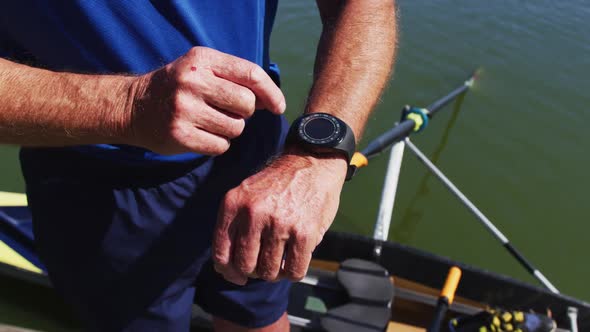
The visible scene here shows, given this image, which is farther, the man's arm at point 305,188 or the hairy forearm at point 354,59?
the hairy forearm at point 354,59

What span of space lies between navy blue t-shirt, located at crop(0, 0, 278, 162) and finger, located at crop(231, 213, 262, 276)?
42 cm

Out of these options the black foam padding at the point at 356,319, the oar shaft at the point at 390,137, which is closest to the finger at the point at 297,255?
the black foam padding at the point at 356,319

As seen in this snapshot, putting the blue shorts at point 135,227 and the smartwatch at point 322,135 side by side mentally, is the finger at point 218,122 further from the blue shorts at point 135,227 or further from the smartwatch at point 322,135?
the blue shorts at point 135,227

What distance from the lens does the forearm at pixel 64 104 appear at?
2.96 ft

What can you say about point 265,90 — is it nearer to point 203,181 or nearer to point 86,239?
point 203,181

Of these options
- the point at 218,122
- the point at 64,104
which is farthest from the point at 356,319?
the point at 64,104

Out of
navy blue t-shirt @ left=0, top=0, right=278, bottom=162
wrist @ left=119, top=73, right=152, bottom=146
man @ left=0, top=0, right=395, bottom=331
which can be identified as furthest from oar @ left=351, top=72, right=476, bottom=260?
wrist @ left=119, top=73, right=152, bottom=146

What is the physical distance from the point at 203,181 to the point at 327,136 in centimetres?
45

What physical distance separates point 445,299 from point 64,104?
189 cm

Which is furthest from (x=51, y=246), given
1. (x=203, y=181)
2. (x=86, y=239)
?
(x=203, y=181)

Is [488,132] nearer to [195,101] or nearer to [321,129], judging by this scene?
[321,129]

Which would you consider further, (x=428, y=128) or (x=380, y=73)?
(x=428, y=128)

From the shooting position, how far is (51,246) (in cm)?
138

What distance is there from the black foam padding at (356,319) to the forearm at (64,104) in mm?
1575
